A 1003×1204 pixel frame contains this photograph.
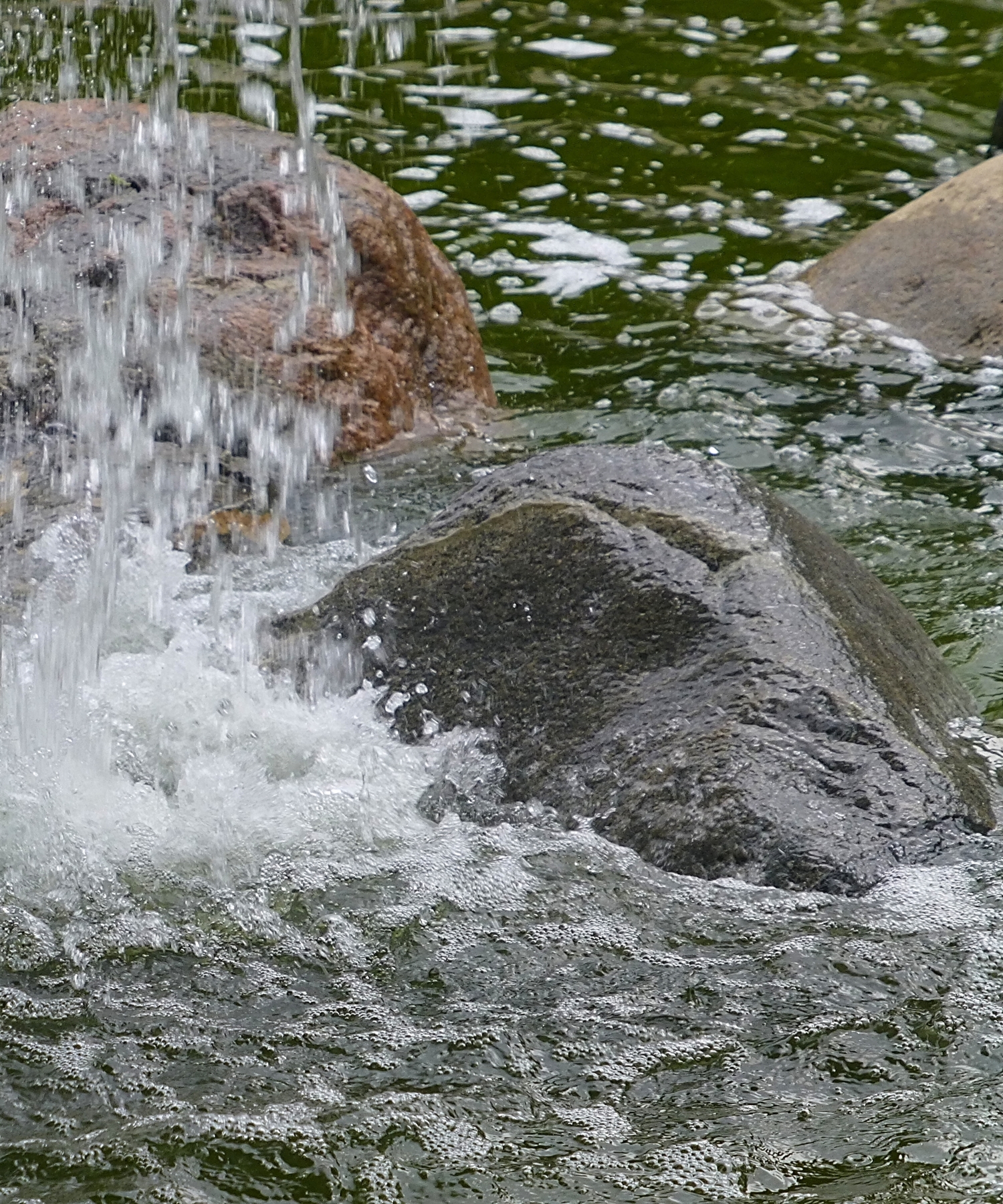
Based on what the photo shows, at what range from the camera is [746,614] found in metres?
4.10

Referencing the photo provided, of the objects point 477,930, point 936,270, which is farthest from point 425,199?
point 477,930

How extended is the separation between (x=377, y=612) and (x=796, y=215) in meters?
5.03

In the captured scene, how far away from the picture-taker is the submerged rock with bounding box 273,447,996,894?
3762 mm

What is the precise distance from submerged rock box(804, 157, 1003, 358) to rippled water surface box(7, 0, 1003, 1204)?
0.70 ft

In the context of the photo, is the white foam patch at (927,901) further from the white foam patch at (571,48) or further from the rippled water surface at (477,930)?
the white foam patch at (571,48)

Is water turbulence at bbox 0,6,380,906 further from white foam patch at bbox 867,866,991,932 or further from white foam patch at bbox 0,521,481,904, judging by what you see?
Answer: white foam patch at bbox 867,866,991,932

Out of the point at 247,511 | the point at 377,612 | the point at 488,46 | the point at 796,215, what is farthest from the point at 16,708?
the point at 488,46

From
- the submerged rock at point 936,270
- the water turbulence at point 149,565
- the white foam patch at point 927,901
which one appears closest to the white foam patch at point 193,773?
the water turbulence at point 149,565

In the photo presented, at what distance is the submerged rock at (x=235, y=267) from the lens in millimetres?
6043

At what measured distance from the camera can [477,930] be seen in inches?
141

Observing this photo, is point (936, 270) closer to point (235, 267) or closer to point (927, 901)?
point (235, 267)

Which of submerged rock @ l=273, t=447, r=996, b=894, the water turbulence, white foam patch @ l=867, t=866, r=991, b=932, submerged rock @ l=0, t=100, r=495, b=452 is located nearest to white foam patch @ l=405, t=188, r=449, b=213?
the water turbulence

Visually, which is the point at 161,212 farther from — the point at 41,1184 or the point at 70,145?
the point at 41,1184

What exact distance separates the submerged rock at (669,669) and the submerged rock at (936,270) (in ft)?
9.53
